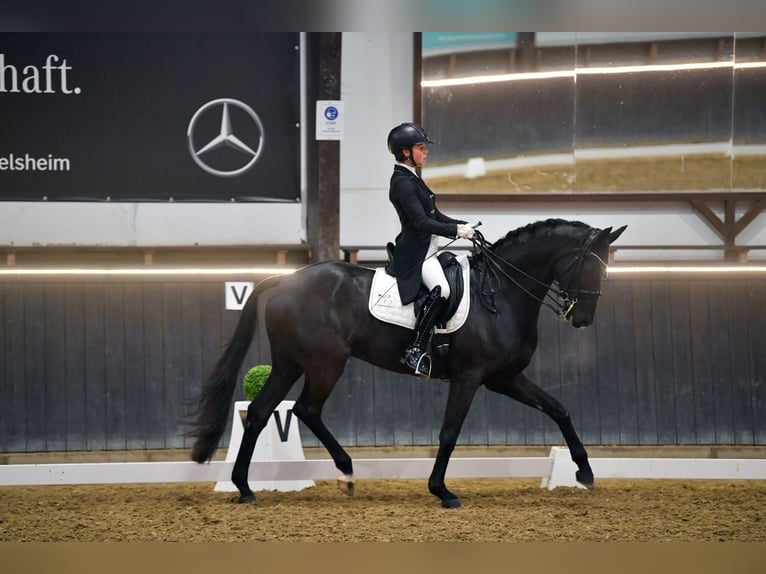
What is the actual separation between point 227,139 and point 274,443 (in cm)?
340

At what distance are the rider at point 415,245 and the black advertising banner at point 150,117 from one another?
3.41 metres

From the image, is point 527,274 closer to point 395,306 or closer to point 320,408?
point 395,306

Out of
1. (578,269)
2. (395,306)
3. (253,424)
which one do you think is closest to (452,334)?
(395,306)

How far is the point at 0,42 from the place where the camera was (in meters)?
8.48

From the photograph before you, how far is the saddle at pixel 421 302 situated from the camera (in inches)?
213

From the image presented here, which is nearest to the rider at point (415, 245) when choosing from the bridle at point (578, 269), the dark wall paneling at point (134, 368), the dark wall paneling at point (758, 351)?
the bridle at point (578, 269)

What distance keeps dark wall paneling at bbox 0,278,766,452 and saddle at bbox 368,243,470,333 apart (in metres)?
2.41

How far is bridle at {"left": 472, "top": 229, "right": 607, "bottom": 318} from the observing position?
17.8ft

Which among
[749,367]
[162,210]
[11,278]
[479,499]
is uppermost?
A: [162,210]

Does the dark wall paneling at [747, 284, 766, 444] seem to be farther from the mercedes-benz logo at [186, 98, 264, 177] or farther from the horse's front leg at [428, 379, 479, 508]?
the mercedes-benz logo at [186, 98, 264, 177]

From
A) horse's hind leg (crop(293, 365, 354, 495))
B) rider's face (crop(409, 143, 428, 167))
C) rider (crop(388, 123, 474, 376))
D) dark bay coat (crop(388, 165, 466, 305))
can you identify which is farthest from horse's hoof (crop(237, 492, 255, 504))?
rider's face (crop(409, 143, 428, 167))

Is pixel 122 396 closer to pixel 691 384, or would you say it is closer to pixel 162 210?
pixel 162 210
